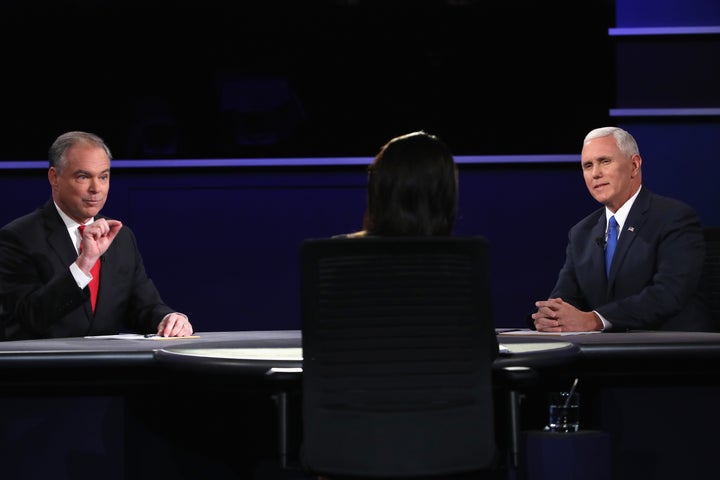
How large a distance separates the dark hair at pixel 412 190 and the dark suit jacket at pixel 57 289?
1.38 meters

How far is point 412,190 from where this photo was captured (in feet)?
6.12

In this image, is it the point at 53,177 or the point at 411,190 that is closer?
the point at 411,190

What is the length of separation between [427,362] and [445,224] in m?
0.30

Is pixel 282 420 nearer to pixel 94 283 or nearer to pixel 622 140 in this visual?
pixel 94 283

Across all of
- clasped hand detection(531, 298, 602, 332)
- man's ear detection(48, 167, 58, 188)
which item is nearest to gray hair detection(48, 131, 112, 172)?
man's ear detection(48, 167, 58, 188)

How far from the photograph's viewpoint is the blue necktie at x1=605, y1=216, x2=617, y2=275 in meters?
3.34

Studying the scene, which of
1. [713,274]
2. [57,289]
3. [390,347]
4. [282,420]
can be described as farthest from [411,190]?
[713,274]

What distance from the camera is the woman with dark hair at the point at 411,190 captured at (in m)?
1.86

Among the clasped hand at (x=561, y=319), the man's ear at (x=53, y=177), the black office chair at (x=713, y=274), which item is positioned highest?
the man's ear at (x=53, y=177)

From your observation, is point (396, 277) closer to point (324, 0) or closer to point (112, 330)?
point (112, 330)

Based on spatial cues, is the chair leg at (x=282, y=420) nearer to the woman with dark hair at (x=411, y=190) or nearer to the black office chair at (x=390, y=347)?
the black office chair at (x=390, y=347)

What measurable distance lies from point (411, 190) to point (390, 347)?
33 cm

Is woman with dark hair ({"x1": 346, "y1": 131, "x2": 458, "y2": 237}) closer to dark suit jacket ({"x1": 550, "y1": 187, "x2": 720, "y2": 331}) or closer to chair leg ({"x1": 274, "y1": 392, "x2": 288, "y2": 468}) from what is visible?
chair leg ({"x1": 274, "y1": 392, "x2": 288, "y2": 468})

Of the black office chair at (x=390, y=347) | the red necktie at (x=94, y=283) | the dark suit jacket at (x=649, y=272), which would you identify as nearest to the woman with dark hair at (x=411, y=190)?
the black office chair at (x=390, y=347)
